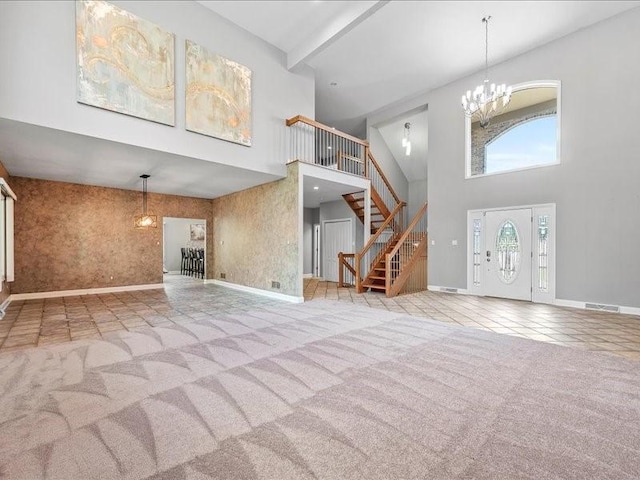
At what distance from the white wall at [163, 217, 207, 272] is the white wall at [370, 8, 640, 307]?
40.3ft

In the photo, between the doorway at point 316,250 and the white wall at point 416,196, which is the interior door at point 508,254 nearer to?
the white wall at point 416,196

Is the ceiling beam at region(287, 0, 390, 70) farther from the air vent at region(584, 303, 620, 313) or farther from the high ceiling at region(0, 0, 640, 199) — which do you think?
the air vent at region(584, 303, 620, 313)

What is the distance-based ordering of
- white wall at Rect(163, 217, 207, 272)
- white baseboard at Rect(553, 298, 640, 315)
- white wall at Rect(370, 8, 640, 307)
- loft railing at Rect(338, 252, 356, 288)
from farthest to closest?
white wall at Rect(163, 217, 207, 272) → loft railing at Rect(338, 252, 356, 288) → white wall at Rect(370, 8, 640, 307) → white baseboard at Rect(553, 298, 640, 315)

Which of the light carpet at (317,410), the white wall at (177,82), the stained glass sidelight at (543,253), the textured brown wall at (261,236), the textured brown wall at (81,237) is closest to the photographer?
the light carpet at (317,410)

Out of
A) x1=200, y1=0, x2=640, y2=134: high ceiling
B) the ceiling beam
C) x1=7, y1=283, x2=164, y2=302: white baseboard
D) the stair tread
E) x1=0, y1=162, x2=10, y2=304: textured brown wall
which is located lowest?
x1=7, y1=283, x2=164, y2=302: white baseboard

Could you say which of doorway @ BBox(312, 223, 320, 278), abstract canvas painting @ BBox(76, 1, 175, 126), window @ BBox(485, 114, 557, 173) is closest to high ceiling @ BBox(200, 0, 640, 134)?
abstract canvas painting @ BBox(76, 1, 175, 126)

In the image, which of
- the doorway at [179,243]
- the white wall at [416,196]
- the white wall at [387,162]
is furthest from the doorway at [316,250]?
the doorway at [179,243]

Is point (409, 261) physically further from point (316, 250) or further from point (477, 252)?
point (316, 250)

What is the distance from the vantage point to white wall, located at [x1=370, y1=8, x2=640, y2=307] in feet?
16.9

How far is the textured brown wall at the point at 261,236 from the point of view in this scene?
630cm

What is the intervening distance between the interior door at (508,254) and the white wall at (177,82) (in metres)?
5.06

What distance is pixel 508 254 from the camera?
652 cm

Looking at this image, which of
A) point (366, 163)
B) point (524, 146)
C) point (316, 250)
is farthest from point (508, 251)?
point (316, 250)

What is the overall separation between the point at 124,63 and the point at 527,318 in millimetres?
7558
